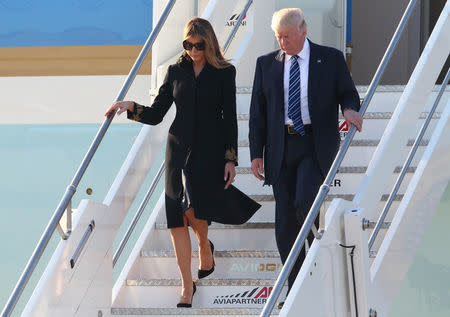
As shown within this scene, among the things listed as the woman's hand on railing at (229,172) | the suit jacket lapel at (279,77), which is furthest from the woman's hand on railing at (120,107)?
the suit jacket lapel at (279,77)

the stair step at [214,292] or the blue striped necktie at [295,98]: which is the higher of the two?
the blue striped necktie at [295,98]

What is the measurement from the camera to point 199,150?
3.53 m

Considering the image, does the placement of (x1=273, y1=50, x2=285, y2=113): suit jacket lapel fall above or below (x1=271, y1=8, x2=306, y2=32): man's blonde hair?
below

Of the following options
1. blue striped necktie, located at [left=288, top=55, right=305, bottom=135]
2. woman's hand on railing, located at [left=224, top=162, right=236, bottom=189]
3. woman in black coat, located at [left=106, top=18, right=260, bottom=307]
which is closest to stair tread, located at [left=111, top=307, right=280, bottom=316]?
woman in black coat, located at [left=106, top=18, right=260, bottom=307]

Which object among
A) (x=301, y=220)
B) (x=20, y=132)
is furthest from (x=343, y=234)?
(x=20, y=132)

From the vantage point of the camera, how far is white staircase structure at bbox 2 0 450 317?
3.08 meters

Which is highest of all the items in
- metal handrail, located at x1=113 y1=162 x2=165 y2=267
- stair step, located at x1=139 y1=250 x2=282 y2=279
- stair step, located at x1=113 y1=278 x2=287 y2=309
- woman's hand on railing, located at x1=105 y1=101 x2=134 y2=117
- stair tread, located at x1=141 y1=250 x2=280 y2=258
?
woman's hand on railing, located at x1=105 y1=101 x2=134 y2=117

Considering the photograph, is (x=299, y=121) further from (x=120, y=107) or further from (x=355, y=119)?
(x=120, y=107)

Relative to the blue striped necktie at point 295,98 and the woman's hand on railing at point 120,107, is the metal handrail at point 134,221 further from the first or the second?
the blue striped necktie at point 295,98

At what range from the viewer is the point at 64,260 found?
10.7ft

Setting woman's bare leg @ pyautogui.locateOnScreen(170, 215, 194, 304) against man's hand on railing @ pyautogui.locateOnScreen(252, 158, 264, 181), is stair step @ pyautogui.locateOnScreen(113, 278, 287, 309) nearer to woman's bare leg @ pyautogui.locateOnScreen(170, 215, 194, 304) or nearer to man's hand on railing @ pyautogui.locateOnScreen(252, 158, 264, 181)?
woman's bare leg @ pyautogui.locateOnScreen(170, 215, 194, 304)

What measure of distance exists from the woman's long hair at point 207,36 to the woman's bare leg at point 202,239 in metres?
0.59

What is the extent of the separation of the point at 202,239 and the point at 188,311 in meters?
0.31

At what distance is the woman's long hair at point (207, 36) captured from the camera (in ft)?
11.2
